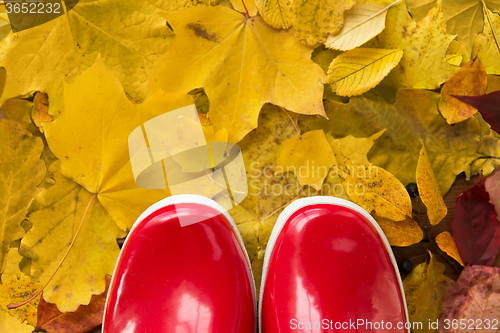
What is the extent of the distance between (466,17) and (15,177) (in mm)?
1010

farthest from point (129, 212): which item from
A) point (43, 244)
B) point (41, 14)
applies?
point (41, 14)

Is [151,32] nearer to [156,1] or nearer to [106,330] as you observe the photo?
[156,1]

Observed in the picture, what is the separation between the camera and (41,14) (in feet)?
2.30

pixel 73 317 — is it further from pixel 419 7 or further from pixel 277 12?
pixel 419 7

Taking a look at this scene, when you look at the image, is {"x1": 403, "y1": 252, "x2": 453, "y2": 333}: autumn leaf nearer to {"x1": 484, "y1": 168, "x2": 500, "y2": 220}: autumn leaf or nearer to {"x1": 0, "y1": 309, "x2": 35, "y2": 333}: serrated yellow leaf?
{"x1": 484, "y1": 168, "x2": 500, "y2": 220}: autumn leaf

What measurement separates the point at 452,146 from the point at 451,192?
11cm

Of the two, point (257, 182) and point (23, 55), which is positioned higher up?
point (23, 55)

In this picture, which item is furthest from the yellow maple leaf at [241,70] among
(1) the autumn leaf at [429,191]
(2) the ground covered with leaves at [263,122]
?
(1) the autumn leaf at [429,191]

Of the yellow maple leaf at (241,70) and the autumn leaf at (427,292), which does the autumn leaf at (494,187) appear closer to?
the autumn leaf at (427,292)

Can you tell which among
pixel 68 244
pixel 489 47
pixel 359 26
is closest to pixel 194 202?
pixel 68 244

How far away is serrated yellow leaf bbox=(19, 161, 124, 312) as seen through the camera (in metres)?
0.71

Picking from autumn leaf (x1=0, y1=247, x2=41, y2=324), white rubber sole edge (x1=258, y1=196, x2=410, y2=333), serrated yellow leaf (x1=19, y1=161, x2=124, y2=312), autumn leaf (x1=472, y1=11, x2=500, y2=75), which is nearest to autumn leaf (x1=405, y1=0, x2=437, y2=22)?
autumn leaf (x1=472, y1=11, x2=500, y2=75)

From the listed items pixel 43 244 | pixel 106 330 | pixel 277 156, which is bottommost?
pixel 106 330

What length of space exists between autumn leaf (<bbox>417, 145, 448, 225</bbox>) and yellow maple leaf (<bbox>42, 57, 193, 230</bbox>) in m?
0.47
